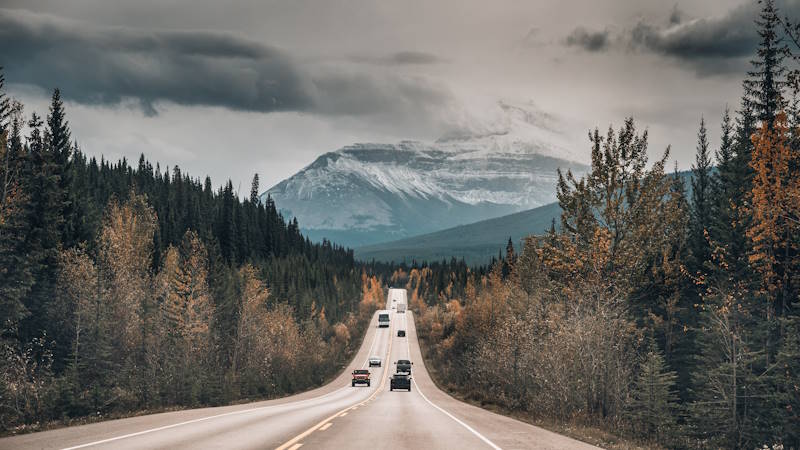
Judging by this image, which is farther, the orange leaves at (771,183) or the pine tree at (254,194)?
the pine tree at (254,194)

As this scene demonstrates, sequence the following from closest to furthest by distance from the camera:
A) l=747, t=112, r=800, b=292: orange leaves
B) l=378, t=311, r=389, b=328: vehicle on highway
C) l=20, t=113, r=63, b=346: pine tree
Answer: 1. l=747, t=112, r=800, b=292: orange leaves
2. l=20, t=113, r=63, b=346: pine tree
3. l=378, t=311, r=389, b=328: vehicle on highway

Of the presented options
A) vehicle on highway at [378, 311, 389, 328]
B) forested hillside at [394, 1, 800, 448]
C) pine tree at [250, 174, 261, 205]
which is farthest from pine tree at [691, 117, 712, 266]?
pine tree at [250, 174, 261, 205]

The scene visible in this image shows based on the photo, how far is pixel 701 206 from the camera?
194 feet

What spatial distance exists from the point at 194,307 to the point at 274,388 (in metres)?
12.9

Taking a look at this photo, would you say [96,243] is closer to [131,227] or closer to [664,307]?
[131,227]

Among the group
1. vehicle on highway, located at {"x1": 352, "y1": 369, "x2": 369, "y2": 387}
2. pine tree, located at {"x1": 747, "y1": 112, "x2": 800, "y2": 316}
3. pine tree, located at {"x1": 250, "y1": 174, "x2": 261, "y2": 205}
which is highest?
pine tree, located at {"x1": 250, "y1": 174, "x2": 261, "y2": 205}

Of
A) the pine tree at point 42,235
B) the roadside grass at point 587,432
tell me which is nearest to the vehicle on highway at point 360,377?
the pine tree at point 42,235

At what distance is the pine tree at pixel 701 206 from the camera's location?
5031 cm

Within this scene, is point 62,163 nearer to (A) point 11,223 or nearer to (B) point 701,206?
(A) point 11,223

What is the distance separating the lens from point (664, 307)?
50062mm

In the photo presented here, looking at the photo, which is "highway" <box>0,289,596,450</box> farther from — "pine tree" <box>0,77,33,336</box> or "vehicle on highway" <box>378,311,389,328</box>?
"vehicle on highway" <box>378,311,389,328</box>

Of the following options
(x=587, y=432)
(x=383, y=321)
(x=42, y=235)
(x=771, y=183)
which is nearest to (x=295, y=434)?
(x=587, y=432)

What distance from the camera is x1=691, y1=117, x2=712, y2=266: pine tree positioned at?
5031cm

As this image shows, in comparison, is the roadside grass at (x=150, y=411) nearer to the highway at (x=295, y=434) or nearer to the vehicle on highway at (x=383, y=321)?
the highway at (x=295, y=434)
